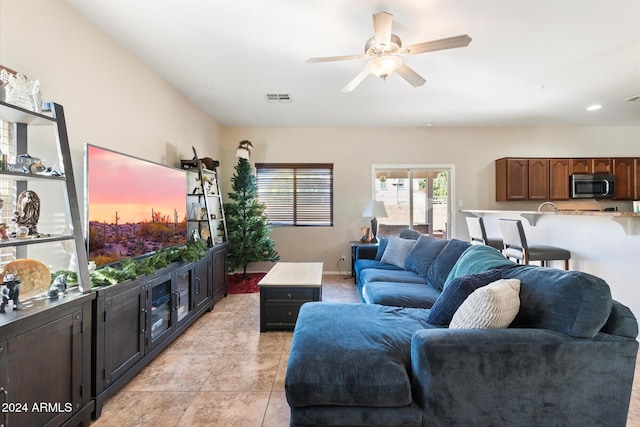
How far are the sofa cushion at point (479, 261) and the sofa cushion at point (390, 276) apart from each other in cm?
83

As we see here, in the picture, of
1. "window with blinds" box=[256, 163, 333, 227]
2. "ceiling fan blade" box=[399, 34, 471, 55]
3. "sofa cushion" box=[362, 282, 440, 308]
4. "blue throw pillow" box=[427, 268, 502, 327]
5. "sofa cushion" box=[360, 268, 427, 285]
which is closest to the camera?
"blue throw pillow" box=[427, 268, 502, 327]

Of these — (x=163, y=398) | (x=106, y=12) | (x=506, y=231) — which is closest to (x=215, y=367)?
(x=163, y=398)

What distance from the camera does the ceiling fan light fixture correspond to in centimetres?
237

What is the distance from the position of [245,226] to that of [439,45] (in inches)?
147

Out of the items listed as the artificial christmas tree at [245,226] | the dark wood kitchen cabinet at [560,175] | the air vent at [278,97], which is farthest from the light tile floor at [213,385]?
the dark wood kitchen cabinet at [560,175]

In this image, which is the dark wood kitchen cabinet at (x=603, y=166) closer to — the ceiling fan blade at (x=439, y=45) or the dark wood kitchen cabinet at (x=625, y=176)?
the dark wood kitchen cabinet at (x=625, y=176)

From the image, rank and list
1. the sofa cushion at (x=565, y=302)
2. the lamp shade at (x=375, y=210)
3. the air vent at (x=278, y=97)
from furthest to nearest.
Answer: the lamp shade at (x=375, y=210)
the air vent at (x=278, y=97)
the sofa cushion at (x=565, y=302)

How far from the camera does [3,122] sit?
172 centimetres

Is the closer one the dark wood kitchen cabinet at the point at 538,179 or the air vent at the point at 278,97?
the air vent at the point at 278,97

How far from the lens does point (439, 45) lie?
2172 mm

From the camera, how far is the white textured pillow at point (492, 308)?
4.69 feet

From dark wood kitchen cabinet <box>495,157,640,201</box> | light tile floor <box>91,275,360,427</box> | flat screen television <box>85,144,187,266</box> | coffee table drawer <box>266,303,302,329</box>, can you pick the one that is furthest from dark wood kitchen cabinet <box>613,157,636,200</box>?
flat screen television <box>85,144,187,266</box>

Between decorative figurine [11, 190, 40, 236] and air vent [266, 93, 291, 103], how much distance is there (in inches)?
117

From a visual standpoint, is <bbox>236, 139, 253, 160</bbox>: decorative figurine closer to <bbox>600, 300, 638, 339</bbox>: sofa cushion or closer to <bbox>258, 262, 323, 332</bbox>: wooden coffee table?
<bbox>258, 262, 323, 332</bbox>: wooden coffee table
